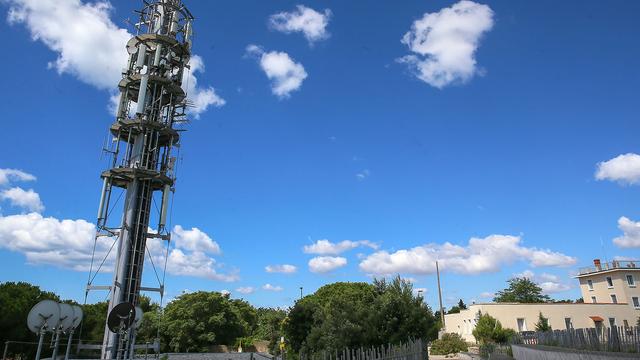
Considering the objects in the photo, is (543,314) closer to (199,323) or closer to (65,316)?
(199,323)

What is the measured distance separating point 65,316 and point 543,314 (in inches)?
1845

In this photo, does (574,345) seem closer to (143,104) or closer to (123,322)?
(123,322)

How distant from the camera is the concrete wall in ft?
47.2

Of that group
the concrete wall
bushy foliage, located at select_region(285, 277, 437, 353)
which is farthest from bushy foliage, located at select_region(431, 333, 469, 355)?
bushy foliage, located at select_region(285, 277, 437, 353)

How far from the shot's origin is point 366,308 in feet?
85.8

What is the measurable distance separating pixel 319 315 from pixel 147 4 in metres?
29.2

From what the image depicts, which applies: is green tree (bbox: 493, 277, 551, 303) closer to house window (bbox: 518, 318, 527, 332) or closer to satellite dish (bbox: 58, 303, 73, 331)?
house window (bbox: 518, 318, 527, 332)

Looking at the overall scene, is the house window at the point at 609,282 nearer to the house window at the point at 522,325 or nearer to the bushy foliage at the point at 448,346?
the house window at the point at 522,325

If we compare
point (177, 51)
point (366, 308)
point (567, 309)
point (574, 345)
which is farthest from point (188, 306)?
point (574, 345)

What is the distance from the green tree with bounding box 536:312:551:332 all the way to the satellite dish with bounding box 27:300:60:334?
39.9 metres

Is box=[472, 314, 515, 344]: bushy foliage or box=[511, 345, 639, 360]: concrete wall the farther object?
box=[472, 314, 515, 344]: bushy foliage

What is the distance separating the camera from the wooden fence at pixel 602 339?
45.8 feet

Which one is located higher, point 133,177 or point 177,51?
point 177,51

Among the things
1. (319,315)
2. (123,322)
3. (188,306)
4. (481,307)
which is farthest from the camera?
(188,306)
